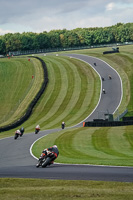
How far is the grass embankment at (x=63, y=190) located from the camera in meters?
15.0

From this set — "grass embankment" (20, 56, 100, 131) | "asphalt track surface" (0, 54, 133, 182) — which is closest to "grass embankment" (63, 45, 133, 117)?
"grass embankment" (20, 56, 100, 131)

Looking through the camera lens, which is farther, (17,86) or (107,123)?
(17,86)

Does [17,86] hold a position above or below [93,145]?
below

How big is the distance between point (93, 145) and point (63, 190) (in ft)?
71.0

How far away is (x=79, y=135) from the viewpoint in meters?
44.8

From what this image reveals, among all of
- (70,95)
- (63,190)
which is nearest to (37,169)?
(63,190)

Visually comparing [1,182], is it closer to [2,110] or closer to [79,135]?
[79,135]

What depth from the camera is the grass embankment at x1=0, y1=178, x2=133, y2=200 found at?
591 inches

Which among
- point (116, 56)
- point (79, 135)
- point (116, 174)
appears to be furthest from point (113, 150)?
point (116, 56)

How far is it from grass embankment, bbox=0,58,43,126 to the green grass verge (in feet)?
86.6

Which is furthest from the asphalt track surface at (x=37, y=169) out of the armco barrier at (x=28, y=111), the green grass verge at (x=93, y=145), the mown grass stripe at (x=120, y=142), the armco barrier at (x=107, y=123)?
the armco barrier at (x=28, y=111)

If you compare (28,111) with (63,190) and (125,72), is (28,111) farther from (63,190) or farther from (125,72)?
(63,190)

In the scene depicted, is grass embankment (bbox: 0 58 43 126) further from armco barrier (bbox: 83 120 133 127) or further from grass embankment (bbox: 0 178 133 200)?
grass embankment (bbox: 0 178 133 200)

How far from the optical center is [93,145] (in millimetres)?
37625
